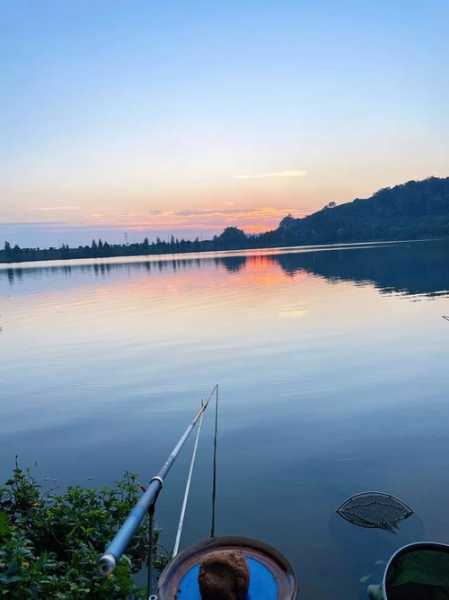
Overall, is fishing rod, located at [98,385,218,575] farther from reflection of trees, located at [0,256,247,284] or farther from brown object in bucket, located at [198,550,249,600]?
reflection of trees, located at [0,256,247,284]

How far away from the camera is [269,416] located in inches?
523

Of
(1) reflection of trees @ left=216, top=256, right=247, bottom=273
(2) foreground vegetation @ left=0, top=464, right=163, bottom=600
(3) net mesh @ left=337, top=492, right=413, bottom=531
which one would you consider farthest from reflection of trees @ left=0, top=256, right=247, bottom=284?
(2) foreground vegetation @ left=0, top=464, right=163, bottom=600

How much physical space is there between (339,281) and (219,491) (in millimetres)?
46027

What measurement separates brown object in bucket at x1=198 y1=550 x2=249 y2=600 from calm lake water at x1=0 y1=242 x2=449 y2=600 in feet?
5.91

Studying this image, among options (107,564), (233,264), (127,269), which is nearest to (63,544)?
(107,564)

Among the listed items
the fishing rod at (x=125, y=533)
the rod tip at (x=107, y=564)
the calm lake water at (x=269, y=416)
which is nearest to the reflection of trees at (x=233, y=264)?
the calm lake water at (x=269, y=416)

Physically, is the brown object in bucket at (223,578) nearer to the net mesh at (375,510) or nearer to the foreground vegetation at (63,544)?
the foreground vegetation at (63,544)

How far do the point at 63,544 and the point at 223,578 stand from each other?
10.8ft

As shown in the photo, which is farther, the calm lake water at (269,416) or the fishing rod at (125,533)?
the calm lake water at (269,416)

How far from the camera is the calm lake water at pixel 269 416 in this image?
7.95 meters

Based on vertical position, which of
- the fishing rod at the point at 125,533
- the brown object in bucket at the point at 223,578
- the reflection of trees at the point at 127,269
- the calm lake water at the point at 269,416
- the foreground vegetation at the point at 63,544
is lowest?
the calm lake water at the point at 269,416

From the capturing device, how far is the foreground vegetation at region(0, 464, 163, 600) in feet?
17.0

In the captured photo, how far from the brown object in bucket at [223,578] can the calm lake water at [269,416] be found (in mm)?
1802

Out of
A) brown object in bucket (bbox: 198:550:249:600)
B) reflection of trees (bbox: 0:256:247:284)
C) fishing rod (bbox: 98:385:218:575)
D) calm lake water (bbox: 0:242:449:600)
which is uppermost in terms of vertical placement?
reflection of trees (bbox: 0:256:247:284)
